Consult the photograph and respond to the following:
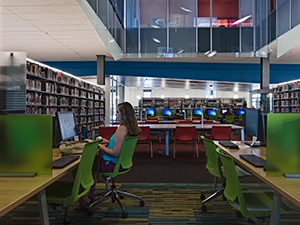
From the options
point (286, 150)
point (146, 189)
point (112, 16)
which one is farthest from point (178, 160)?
point (112, 16)

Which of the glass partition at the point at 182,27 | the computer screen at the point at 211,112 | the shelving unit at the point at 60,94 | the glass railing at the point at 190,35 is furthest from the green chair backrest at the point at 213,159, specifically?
the computer screen at the point at 211,112

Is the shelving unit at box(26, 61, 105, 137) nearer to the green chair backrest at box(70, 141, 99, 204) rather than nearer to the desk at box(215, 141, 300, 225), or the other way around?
the green chair backrest at box(70, 141, 99, 204)

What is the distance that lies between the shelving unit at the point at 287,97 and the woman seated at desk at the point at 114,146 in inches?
350

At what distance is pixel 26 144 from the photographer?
212 cm

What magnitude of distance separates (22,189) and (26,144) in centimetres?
48

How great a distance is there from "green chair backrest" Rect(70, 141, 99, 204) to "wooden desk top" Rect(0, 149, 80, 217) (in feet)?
0.43

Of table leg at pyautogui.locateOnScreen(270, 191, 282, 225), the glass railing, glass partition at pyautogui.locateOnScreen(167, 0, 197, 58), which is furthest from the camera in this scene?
glass partition at pyautogui.locateOnScreen(167, 0, 197, 58)

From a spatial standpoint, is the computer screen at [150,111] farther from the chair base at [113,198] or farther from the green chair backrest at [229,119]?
the chair base at [113,198]

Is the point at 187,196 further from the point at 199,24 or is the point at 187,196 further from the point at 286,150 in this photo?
the point at 199,24

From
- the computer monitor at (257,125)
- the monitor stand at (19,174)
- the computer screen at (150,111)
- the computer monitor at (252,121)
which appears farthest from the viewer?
the computer screen at (150,111)

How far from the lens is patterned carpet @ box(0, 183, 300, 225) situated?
3.06 metres

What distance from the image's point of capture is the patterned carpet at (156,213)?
10.0ft

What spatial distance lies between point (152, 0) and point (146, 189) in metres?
9.66

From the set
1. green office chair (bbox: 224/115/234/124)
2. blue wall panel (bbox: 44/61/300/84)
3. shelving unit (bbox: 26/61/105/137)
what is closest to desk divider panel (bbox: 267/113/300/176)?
shelving unit (bbox: 26/61/105/137)
